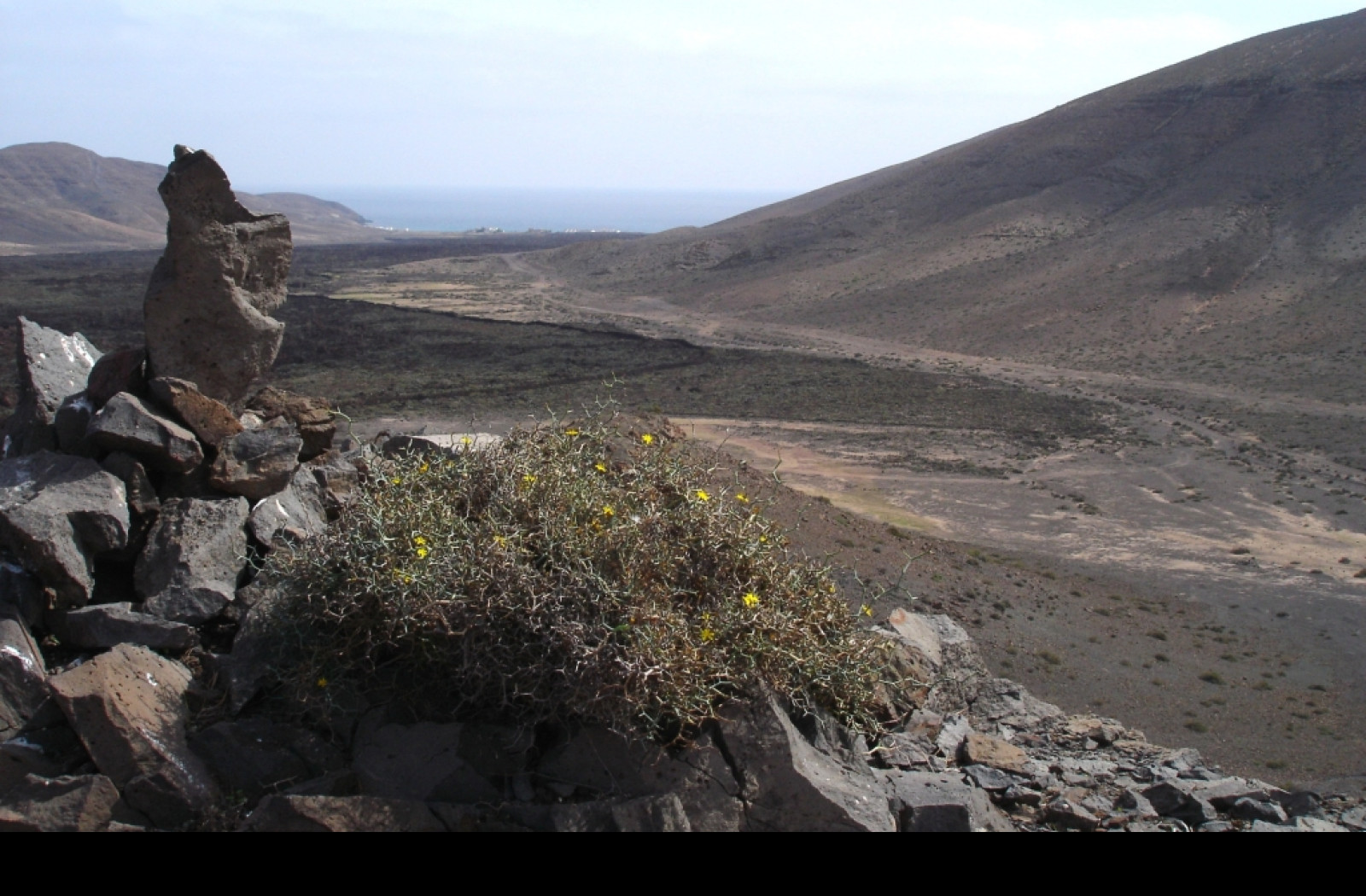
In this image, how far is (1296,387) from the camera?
1027 inches

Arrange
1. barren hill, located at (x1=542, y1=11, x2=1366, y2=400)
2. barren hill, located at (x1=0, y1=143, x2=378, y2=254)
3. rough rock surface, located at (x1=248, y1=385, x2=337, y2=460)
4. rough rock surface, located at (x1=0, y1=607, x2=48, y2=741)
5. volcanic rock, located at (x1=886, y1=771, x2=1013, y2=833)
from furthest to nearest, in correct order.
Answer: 1. barren hill, located at (x1=0, y1=143, x2=378, y2=254)
2. barren hill, located at (x1=542, y1=11, x2=1366, y2=400)
3. rough rock surface, located at (x1=248, y1=385, x2=337, y2=460)
4. rough rock surface, located at (x1=0, y1=607, x2=48, y2=741)
5. volcanic rock, located at (x1=886, y1=771, x2=1013, y2=833)

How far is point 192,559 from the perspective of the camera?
4.95 meters

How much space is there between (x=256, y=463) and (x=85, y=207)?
11696 cm

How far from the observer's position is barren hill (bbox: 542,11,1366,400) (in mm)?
32156

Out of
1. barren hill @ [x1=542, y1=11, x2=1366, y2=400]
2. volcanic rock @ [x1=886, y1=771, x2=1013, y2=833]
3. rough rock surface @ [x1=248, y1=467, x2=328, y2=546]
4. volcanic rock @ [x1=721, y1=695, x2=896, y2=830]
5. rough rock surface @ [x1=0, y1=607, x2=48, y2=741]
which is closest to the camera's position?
volcanic rock @ [x1=721, y1=695, x2=896, y2=830]

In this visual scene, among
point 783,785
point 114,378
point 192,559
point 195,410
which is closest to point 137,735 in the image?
point 192,559

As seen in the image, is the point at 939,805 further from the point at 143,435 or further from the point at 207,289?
the point at 207,289

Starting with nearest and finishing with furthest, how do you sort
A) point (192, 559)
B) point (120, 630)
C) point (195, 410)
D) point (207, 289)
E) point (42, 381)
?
point (120, 630)
point (192, 559)
point (195, 410)
point (42, 381)
point (207, 289)

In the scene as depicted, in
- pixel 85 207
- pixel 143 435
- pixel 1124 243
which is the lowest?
pixel 143 435

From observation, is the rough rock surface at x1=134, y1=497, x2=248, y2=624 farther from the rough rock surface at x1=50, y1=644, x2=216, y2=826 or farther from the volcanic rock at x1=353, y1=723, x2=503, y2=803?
the volcanic rock at x1=353, y1=723, x2=503, y2=803

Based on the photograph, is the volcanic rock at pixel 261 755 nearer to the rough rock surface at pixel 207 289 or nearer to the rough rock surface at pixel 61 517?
the rough rock surface at pixel 61 517

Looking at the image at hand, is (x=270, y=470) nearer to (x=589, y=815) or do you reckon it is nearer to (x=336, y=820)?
(x=336, y=820)

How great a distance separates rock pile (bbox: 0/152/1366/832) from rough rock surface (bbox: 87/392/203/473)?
0.04ft

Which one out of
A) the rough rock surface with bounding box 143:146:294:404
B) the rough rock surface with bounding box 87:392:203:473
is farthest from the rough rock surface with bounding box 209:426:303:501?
the rough rock surface with bounding box 143:146:294:404
